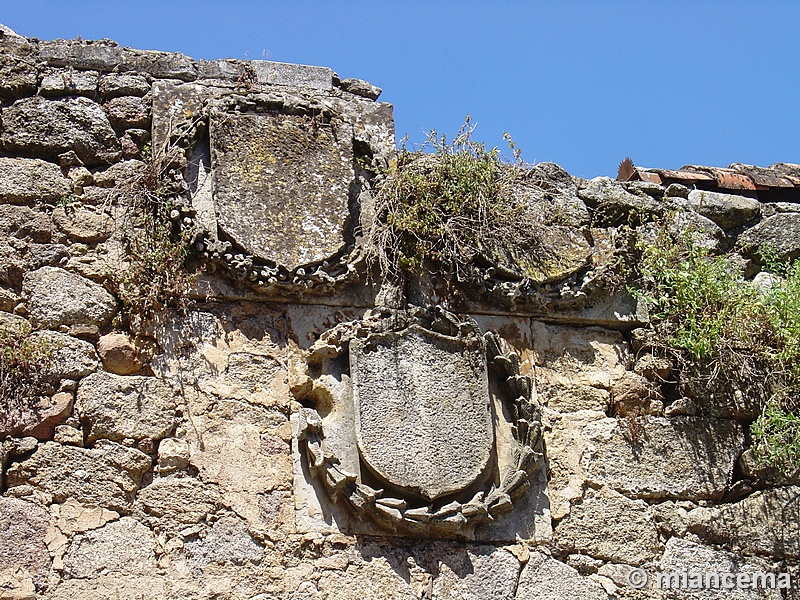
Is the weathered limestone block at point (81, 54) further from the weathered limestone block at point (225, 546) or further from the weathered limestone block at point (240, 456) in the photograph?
the weathered limestone block at point (225, 546)

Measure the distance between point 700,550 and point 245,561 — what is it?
190cm

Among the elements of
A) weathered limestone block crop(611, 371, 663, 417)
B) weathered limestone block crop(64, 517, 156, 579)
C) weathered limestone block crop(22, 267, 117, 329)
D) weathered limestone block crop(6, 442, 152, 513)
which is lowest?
weathered limestone block crop(64, 517, 156, 579)

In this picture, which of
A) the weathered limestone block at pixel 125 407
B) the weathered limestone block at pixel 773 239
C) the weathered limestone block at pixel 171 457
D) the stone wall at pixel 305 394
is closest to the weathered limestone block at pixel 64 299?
the stone wall at pixel 305 394

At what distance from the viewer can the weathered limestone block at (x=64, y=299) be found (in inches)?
189

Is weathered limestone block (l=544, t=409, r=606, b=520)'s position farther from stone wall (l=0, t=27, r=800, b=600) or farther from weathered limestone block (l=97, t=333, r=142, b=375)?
weathered limestone block (l=97, t=333, r=142, b=375)

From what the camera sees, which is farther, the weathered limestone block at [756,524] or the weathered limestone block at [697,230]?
the weathered limestone block at [697,230]

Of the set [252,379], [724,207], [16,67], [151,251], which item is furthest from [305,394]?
[724,207]

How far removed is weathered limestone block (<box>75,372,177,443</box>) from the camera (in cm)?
462

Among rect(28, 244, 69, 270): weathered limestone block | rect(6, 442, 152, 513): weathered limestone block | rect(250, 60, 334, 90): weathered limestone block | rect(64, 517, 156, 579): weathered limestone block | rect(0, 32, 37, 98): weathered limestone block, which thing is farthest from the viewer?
rect(250, 60, 334, 90): weathered limestone block

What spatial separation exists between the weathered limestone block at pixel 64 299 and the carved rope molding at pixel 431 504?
2.94 ft

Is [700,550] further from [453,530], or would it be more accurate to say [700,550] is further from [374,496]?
[374,496]

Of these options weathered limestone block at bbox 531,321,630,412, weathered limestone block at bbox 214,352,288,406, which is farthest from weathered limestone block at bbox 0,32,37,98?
weathered limestone block at bbox 531,321,630,412

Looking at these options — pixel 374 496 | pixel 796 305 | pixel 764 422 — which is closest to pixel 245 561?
pixel 374 496

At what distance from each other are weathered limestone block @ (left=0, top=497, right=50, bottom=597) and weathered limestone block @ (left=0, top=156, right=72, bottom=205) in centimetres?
131
